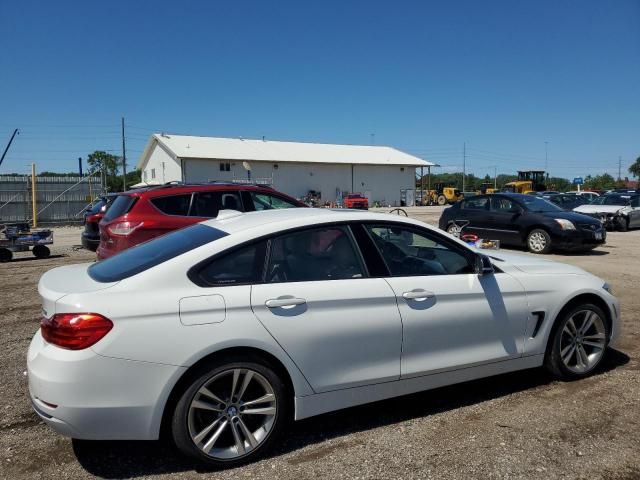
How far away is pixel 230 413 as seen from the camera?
315 cm

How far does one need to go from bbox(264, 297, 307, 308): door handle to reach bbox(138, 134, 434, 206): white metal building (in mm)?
41936

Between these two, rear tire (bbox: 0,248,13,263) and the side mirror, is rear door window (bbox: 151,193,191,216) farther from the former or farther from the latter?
rear tire (bbox: 0,248,13,263)

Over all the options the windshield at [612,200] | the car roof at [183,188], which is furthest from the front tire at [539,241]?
the windshield at [612,200]

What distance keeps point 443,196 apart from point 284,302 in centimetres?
5389

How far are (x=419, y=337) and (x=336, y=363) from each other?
2.15 feet

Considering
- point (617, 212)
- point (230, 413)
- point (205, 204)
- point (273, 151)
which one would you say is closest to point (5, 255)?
point (205, 204)

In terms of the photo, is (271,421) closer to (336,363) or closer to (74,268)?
(336,363)

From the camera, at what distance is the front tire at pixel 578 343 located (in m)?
4.30

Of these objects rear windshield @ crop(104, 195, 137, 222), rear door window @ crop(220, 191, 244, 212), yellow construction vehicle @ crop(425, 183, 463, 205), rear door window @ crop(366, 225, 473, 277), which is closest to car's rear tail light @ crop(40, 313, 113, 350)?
rear door window @ crop(366, 225, 473, 277)

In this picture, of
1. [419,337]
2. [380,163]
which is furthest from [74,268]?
[380,163]

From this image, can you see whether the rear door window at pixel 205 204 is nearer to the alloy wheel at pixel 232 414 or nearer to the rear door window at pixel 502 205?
the alloy wheel at pixel 232 414

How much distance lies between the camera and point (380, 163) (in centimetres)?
5556

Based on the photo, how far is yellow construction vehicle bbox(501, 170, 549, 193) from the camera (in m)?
47.4

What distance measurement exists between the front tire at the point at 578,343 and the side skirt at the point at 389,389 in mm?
289
